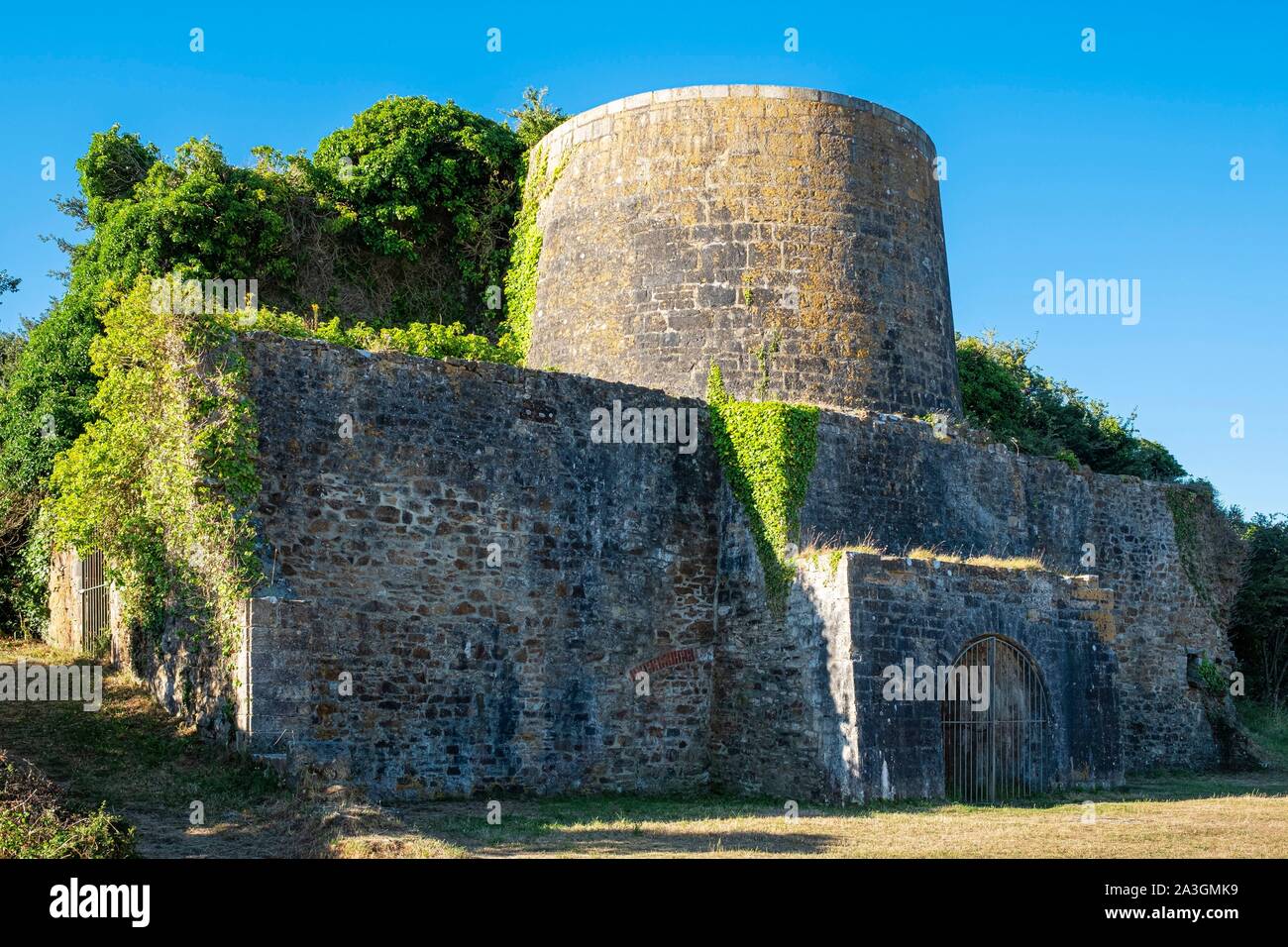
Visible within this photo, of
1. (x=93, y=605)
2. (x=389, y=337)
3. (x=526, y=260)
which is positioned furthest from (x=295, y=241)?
(x=93, y=605)

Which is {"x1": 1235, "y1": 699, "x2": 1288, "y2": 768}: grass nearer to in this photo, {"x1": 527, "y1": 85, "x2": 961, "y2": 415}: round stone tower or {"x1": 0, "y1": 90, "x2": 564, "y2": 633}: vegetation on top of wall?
{"x1": 527, "y1": 85, "x2": 961, "y2": 415}: round stone tower

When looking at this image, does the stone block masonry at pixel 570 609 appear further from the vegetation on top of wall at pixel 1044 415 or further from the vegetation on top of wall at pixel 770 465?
the vegetation on top of wall at pixel 1044 415

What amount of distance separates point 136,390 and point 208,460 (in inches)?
68.8

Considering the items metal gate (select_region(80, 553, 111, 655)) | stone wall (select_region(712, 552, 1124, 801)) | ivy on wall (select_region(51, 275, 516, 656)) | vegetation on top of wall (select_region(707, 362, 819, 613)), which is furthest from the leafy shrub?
vegetation on top of wall (select_region(707, 362, 819, 613))

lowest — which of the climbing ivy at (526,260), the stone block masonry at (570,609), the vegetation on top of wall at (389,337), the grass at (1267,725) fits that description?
the grass at (1267,725)

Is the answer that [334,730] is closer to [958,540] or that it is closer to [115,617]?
[115,617]

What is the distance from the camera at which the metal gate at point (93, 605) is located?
58.2 ft

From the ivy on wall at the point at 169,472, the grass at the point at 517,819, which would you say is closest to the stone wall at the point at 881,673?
the grass at the point at 517,819

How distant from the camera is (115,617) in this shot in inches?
680

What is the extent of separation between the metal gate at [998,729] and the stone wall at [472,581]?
3094mm

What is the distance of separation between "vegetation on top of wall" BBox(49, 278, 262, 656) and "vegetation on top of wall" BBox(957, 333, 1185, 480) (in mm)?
16982

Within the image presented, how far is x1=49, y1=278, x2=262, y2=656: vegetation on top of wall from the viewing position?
44.5 ft

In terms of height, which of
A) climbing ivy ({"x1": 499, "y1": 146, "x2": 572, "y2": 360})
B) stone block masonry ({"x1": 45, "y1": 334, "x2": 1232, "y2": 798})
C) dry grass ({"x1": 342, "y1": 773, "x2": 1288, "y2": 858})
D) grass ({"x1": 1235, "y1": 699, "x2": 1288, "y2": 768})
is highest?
climbing ivy ({"x1": 499, "y1": 146, "x2": 572, "y2": 360})

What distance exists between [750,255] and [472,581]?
22.5ft
